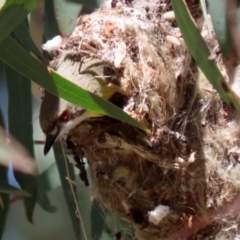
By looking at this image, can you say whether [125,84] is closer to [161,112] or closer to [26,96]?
[161,112]

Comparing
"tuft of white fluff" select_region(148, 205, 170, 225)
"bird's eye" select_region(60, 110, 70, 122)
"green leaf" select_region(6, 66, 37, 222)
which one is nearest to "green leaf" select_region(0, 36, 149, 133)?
"bird's eye" select_region(60, 110, 70, 122)

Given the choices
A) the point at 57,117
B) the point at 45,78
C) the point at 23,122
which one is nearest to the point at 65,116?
the point at 57,117

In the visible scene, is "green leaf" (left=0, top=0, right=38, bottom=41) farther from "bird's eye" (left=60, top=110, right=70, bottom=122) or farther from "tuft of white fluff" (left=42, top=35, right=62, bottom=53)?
"tuft of white fluff" (left=42, top=35, right=62, bottom=53)

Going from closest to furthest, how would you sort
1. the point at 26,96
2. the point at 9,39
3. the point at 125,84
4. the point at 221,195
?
the point at 9,39, the point at 125,84, the point at 221,195, the point at 26,96

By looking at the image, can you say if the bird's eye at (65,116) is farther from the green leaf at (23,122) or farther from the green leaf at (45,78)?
the green leaf at (23,122)

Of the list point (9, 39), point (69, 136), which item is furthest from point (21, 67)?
point (69, 136)
